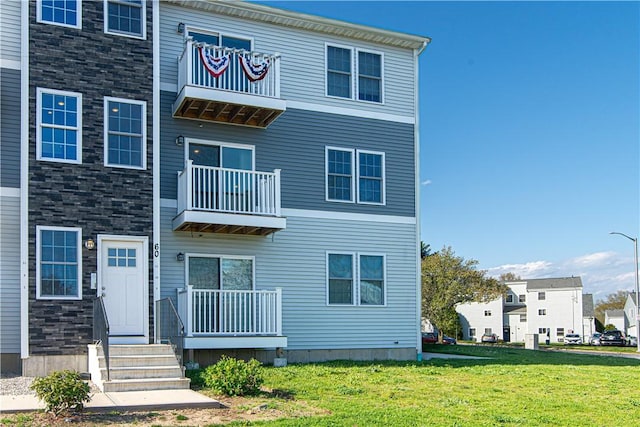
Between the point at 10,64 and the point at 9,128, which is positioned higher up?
the point at 10,64

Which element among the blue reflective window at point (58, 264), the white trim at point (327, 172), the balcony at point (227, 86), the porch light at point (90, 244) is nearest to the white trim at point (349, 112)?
the white trim at point (327, 172)

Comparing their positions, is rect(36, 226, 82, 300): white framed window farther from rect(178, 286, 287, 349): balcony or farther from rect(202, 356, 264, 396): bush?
rect(202, 356, 264, 396): bush

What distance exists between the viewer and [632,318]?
76.4 metres

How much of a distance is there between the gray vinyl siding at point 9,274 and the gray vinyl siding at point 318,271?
3.11 m

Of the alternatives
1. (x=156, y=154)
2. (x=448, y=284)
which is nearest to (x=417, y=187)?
(x=156, y=154)

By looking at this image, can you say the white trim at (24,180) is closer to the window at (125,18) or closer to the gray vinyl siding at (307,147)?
the window at (125,18)

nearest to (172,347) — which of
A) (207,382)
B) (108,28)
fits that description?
(207,382)

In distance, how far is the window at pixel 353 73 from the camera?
62.0 feet

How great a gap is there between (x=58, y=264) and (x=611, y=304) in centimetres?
8860

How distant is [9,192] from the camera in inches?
576

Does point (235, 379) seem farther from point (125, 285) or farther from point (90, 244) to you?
point (90, 244)

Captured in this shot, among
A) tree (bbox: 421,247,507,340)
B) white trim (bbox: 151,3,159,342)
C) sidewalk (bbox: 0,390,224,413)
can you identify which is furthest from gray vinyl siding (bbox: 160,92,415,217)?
tree (bbox: 421,247,507,340)

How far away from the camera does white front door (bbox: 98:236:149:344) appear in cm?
1476

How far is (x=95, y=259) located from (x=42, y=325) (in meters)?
1.67
